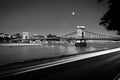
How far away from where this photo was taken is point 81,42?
10694 cm

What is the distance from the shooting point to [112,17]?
248 inches

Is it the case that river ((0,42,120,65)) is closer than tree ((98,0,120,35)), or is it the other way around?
tree ((98,0,120,35))

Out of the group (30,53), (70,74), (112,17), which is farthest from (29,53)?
(112,17)

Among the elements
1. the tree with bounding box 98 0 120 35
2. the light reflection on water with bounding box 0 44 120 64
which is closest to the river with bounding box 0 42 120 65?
the light reflection on water with bounding box 0 44 120 64

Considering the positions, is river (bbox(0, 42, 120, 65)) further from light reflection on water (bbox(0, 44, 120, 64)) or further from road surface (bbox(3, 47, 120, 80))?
road surface (bbox(3, 47, 120, 80))

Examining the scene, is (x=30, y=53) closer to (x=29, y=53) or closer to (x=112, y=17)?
(x=29, y=53)

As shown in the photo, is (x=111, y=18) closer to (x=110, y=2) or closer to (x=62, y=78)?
(x=110, y=2)

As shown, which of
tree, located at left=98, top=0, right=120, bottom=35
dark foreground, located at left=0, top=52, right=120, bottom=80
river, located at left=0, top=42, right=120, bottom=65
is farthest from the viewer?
river, located at left=0, top=42, right=120, bottom=65

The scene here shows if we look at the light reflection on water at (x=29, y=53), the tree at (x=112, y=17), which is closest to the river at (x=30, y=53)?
the light reflection on water at (x=29, y=53)

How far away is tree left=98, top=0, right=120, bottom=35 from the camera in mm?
6113

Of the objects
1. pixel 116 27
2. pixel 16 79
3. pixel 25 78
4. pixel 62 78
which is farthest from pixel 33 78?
pixel 116 27

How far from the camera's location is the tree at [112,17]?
6113 millimetres

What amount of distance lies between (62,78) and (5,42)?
464 ft

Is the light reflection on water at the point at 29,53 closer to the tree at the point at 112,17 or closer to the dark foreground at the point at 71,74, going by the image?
the dark foreground at the point at 71,74
